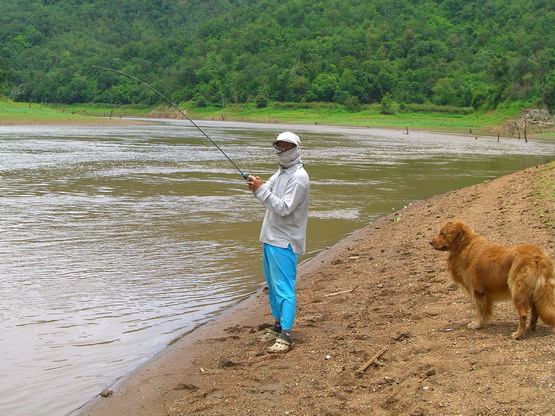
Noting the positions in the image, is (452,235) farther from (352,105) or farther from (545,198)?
(352,105)

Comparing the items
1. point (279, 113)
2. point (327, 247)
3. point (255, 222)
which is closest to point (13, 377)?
point (327, 247)

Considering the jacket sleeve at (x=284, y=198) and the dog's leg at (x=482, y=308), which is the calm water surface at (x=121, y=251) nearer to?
the jacket sleeve at (x=284, y=198)

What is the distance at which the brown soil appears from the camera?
407 centimetres

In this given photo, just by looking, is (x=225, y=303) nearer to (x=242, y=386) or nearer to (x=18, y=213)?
(x=242, y=386)

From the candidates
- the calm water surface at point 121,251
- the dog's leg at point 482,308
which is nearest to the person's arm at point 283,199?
the dog's leg at point 482,308

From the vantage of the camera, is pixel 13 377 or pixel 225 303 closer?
pixel 13 377

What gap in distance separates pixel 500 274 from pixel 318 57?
124m

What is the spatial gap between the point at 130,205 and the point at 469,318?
34.3 ft

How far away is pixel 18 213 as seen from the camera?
43.1 ft

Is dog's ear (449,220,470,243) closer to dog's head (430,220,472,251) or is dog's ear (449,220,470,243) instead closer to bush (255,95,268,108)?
dog's head (430,220,472,251)

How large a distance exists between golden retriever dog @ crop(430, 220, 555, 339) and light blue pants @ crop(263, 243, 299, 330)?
130cm

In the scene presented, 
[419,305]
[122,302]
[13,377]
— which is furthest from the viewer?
[122,302]

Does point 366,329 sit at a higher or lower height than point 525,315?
lower

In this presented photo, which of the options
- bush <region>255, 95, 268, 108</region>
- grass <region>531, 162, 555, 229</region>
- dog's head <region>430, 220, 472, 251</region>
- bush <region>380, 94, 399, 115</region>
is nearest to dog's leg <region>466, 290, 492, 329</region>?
dog's head <region>430, 220, 472, 251</region>
